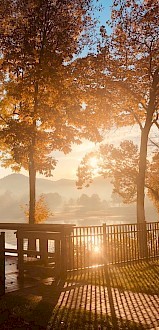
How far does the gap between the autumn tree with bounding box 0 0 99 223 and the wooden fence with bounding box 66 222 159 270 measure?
663 centimetres

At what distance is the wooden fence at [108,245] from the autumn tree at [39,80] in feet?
21.8

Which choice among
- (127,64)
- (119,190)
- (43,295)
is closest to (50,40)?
(127,64)

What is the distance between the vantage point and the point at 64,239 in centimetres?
1345

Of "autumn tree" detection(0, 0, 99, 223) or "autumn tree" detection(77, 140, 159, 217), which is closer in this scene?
"autumn tree" detection(0, 0, 99, 223)

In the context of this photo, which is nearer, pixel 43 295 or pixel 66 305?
pixel 66 305

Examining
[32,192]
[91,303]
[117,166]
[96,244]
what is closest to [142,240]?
[96,244]

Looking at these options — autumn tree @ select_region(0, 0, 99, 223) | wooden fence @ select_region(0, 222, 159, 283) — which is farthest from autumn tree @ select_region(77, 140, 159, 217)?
wooden fence @ select_region(0, 222, 159, 283)

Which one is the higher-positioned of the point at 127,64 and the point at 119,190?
the point at 127,64

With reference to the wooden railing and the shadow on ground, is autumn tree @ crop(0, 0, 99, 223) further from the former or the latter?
the shadow on ground

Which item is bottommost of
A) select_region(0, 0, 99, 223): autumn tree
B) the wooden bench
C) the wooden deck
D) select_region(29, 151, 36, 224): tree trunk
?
the wooden deck

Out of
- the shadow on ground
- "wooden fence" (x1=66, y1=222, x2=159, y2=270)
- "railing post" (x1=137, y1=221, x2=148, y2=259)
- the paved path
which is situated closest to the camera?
the shadow on ground

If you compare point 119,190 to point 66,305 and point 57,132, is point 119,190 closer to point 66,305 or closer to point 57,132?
point 57,132

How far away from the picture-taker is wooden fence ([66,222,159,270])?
1406cm

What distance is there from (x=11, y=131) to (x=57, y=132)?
10.5 ft
